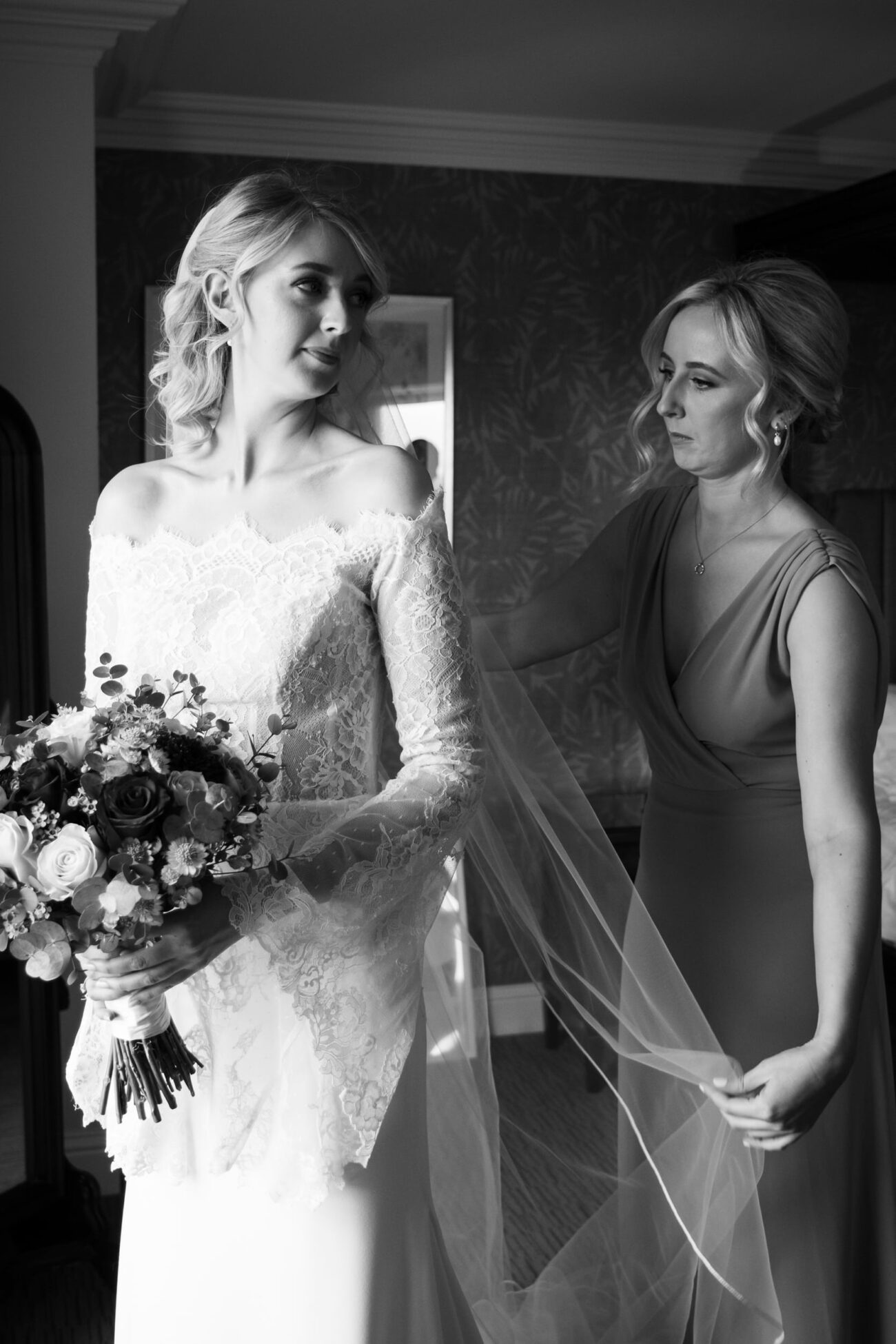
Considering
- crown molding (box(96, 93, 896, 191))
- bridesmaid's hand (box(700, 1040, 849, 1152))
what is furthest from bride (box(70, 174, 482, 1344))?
crown molding (box(96, 93, 896, 191))

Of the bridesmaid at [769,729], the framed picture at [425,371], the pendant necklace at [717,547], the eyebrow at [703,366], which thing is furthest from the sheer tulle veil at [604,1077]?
the framed picture at [425,371]

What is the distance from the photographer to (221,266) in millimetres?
1671

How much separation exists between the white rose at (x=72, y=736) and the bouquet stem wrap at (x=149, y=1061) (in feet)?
0.96

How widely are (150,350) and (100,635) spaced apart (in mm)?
2669

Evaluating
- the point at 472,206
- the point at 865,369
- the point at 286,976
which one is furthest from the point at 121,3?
the point at 865,369

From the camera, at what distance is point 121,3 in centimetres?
299

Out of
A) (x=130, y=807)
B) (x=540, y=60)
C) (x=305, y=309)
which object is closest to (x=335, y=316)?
(x=305, y=309)

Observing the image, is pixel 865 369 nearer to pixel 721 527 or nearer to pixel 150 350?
pixel 150 350

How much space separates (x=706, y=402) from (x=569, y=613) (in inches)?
17.4

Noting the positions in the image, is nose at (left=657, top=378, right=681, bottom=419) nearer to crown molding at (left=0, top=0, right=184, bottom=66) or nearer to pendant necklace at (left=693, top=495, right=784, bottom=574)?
pendant necklace at (left=693, top=495, right=784, bottom=574)

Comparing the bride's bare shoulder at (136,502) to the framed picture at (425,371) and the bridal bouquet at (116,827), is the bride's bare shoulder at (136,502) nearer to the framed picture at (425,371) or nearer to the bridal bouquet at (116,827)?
the bridal bouquet at (116,827)

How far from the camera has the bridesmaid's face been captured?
6.40 feet

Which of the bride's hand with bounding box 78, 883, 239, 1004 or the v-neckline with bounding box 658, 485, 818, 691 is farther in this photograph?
the v-neckline with bounding box 658, 485, 818, 691

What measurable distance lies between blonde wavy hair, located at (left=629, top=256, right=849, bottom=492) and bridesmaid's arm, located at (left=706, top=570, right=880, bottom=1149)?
0.31 meters
